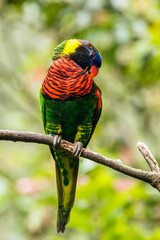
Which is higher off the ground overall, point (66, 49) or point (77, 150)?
point (66, 49)

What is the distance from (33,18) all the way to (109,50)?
3.22 ft

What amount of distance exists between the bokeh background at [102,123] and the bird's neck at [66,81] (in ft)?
1.77

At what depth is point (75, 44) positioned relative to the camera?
8.93 ft

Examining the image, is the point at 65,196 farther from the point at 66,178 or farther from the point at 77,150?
the point at 77,150

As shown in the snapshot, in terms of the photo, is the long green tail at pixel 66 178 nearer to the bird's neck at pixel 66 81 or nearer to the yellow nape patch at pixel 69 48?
the bird's neck at pixel 66 81

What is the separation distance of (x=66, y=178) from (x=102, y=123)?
5.14 ft

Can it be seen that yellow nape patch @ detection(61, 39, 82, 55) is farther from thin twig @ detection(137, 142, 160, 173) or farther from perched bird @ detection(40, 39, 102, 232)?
thin twig @ detection(137, 142, 160, 173)

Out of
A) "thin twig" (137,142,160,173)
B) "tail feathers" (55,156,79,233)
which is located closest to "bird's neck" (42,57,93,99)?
"tail feathers" (55,156,79,233)

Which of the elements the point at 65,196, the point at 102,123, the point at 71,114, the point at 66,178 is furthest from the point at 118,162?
the point at 102,123

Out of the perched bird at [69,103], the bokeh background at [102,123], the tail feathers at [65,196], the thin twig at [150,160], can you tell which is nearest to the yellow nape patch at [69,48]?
the perched bird at [69,103]

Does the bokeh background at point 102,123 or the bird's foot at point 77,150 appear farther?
the bokeh background at point 102,123

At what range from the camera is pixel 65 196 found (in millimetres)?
2674

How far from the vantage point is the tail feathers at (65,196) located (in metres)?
2.53

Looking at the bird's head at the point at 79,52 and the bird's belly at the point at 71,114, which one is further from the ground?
the bird's head at the point at 79,52
